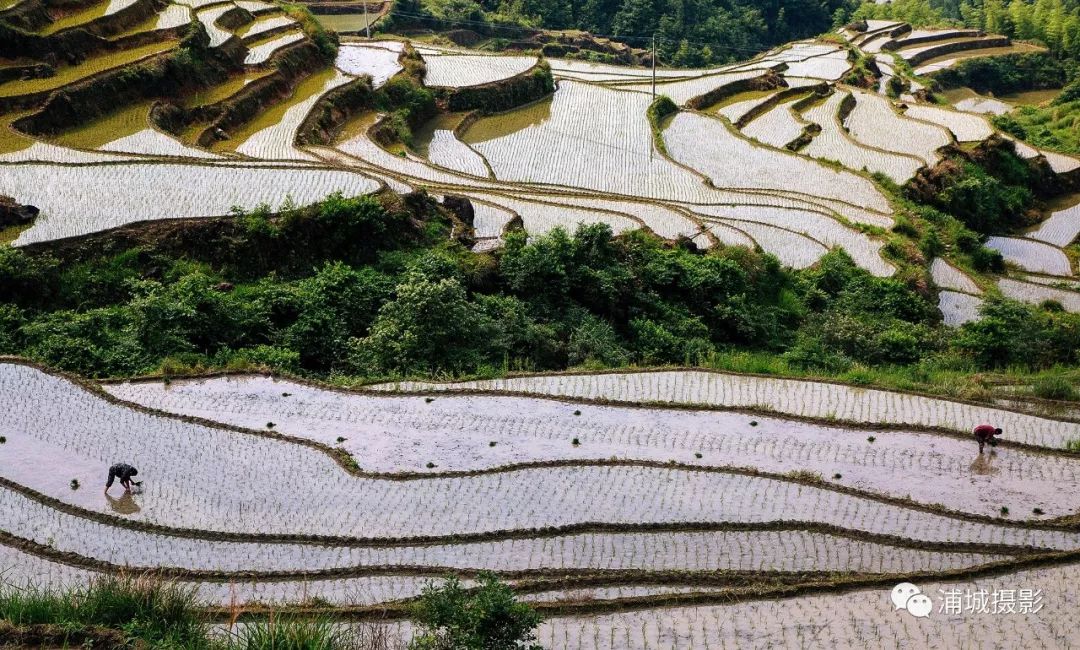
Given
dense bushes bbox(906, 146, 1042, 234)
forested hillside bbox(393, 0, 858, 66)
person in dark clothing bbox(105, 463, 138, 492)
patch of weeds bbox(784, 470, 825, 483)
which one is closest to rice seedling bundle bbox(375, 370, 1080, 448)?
patch of weeds bbox(784, 470, 825, 483)

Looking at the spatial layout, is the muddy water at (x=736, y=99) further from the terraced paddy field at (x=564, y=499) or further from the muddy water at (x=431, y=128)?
the terraced paddy field at (x=564, y=499)

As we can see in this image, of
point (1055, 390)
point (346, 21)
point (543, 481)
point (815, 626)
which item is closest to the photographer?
point (815, 626)

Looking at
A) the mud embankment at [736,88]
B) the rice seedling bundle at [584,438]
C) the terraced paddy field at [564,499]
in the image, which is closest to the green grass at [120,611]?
the terraced paddy field at [564,499]

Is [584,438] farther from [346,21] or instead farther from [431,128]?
[346,21]

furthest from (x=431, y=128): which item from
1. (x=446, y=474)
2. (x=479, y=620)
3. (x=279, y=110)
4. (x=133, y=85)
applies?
(x=479, y=620)

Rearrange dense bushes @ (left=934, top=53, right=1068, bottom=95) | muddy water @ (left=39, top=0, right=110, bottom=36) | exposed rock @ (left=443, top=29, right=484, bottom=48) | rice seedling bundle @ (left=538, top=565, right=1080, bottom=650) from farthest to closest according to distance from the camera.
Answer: exposed rock @ (left=443, top=29, right=484, bottom=48)
dense bushes @ (left=934, top=53, right=1068, bottom=95)
muddy water @ (left=39, top=0, right=110, bottom=36)
rice seedling bundle @ (left=538, top=565, right=1080, bottom=650)

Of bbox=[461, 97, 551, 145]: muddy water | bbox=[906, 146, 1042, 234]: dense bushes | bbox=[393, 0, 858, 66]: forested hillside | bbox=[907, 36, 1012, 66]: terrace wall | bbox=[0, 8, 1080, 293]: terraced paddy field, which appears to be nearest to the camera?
bbox=[0, 8, 1080, 293]: terraced paddy field

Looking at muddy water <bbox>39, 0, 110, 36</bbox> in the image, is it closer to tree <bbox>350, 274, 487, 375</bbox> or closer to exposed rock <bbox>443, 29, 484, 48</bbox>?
tree <bbox>350, 274, 487, 375</bbox>
